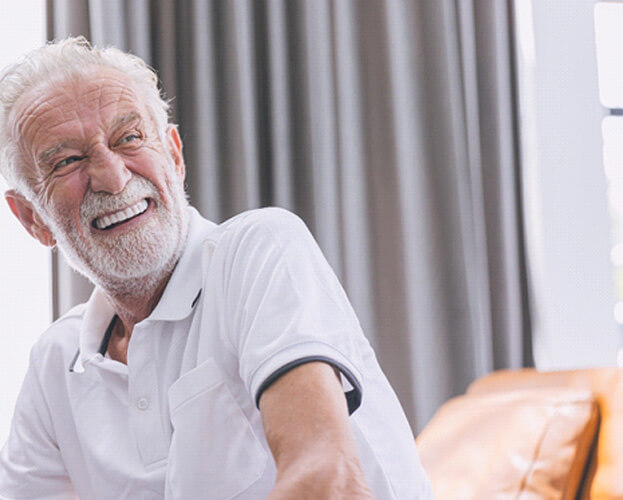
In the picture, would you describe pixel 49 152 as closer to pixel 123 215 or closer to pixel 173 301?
pixel 123 215

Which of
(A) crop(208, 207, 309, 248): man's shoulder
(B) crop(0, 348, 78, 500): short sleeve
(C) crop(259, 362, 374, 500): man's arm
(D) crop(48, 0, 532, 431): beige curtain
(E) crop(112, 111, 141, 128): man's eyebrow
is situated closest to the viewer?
(C) crop(259, 362, 374, 500): man's arm

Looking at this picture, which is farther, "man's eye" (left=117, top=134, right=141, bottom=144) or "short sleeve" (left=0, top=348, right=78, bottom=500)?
"short sleeve" (left=0, top=348, right=78, bottom=500)

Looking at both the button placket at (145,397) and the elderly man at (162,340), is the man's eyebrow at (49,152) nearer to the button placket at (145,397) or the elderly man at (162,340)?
the elderly man at (162,340)

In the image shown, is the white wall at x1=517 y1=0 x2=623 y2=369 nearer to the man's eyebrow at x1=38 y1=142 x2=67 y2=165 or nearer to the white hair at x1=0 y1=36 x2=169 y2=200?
the white hair at x1=0 y1=36 x2=169 y2=200

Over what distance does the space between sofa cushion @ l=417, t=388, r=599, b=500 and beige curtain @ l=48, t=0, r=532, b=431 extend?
626 mm

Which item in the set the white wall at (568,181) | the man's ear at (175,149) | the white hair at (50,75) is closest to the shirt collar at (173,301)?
the man's ear at (175,149)

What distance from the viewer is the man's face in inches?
52.3

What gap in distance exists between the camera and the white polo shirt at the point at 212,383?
0.99 m

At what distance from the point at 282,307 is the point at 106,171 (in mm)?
476

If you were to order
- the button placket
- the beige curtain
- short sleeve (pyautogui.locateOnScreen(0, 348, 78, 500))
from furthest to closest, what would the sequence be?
the beige curtain < short sleeve (pyautogui.locateOnScreen(0, 348, 78, 500)) < the button placket

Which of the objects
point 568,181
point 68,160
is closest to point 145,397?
point 68,160

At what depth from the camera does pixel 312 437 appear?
854 mm

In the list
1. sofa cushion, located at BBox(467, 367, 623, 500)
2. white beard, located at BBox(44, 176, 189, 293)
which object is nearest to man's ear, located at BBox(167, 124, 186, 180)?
white beard, located at BBox(44, 176, 189, 293)

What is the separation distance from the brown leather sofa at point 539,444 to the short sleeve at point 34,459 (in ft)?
2.44
